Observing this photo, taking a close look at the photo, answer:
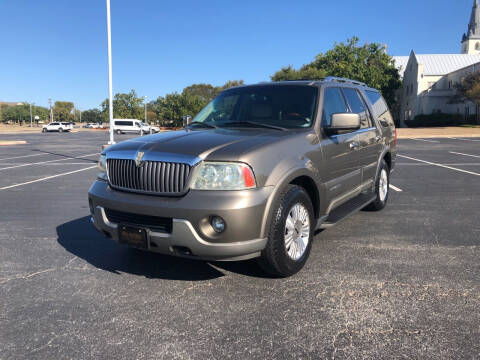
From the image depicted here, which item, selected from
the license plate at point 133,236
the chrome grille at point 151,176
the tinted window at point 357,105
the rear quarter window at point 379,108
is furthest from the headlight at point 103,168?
the rear quarter window at point 379,108

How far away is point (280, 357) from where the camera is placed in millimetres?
2498

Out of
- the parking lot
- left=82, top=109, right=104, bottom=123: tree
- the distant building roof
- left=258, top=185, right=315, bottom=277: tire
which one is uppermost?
the distant building roof

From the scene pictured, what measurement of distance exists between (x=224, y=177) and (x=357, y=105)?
10.2ft

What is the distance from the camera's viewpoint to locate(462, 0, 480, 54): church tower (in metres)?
94.9

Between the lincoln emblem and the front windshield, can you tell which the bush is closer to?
the front windshield

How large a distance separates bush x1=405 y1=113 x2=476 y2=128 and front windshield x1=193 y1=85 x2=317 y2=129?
53.5 metres

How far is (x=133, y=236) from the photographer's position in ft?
11.2

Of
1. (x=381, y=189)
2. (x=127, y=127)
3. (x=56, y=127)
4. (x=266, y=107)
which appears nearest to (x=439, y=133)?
(x=381, y=189)

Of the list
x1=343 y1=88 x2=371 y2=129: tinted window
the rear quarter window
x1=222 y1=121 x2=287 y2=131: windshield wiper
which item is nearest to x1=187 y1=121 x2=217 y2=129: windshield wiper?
x1=222 y1=121 x2=287 y2=131: windshield wiper

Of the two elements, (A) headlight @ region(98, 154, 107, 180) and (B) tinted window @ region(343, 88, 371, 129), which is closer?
(A) headlight @ region(98, 154, 107, 180)

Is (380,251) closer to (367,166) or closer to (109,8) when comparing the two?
(367,166)

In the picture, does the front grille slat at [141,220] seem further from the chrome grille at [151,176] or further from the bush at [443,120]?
the bush at [443,120]

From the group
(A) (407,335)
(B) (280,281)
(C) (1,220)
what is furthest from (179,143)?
(C) (1,220)

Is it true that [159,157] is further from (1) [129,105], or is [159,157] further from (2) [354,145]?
(1) [129,105]
